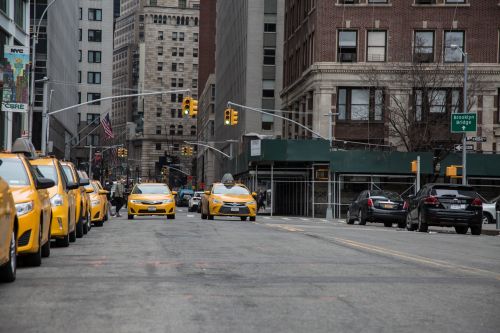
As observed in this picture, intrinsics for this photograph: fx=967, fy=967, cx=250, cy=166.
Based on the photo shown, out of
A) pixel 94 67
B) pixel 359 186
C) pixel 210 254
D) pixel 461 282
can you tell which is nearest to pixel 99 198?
pixel 210 254

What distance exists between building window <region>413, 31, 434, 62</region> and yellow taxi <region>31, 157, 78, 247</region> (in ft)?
141

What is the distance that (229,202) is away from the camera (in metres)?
37.4

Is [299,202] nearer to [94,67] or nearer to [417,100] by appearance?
[417,100]

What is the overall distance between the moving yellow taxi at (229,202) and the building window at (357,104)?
25.4 meters

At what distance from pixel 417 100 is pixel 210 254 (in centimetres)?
4509

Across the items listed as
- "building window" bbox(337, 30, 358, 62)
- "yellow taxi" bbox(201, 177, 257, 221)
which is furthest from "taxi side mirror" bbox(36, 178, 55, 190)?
"building window" bbox(337, 30, 358, 62)

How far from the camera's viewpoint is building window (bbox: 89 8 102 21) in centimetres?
14650

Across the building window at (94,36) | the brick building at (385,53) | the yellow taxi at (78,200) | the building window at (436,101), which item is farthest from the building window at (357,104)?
the building window at (94,36)

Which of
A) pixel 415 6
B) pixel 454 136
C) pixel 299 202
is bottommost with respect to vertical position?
pixel 299 202

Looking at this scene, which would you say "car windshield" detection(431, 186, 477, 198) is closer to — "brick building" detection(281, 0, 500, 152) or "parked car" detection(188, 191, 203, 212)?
"brick building" detection(281, 0, 500, 152)

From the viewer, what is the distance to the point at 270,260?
48.6 ft

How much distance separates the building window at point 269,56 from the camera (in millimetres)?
94375

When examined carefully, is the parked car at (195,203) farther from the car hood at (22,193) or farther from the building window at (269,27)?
the car hood at (22,193)

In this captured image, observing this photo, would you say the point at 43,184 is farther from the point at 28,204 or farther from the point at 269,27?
the point at 269,27
